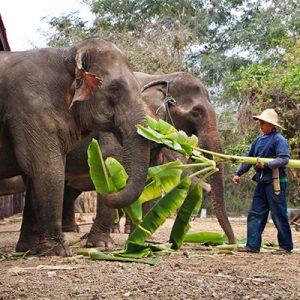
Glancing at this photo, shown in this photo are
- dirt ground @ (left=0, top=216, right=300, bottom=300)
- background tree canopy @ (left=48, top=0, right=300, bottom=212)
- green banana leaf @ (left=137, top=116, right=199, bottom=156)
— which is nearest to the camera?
dirt ground @ (left=0, top=216, right=300, bottom=300)

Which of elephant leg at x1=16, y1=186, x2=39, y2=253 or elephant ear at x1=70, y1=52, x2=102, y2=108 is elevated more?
elephant ear at x1=70, y1=52, x2=102, y2=108

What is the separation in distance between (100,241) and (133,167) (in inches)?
84.6

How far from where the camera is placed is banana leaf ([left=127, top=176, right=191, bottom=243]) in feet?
25.3

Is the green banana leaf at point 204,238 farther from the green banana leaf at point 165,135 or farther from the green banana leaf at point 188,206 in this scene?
the green banana leaf at point 165,135

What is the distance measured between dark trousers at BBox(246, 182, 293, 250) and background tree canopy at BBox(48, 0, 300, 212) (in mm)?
14719

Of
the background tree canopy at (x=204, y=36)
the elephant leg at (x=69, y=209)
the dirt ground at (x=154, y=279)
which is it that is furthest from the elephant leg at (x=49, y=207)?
the background tree canopy at (x=204, y=36)

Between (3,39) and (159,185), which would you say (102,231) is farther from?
(3,39)

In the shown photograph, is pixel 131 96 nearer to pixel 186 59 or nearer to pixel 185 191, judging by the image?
pixel 185 191

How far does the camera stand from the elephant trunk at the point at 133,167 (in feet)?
23.3

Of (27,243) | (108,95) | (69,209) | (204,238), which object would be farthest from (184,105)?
(69,209)

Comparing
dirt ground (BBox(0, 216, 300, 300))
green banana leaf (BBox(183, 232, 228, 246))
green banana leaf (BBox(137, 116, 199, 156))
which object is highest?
green banana leaf (BBox(137, 116, 199, 156))

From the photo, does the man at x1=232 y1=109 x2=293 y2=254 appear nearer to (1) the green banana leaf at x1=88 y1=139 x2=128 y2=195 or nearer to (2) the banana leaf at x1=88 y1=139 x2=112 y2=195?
(1) the green banana leaf at x1=88 y1=139 x2=128 y2=195

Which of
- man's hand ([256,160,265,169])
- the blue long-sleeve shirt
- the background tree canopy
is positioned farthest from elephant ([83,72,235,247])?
the background tree canopy

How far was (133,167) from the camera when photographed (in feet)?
24.2
